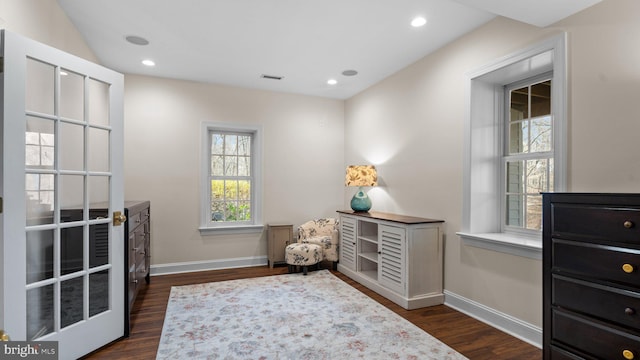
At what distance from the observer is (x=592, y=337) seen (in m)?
1.63

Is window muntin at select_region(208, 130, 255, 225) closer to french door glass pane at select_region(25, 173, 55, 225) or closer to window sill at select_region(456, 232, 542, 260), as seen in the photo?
french door glass pane at select_region(25, 173, 55, 225)

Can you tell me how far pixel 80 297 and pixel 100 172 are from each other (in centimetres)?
89

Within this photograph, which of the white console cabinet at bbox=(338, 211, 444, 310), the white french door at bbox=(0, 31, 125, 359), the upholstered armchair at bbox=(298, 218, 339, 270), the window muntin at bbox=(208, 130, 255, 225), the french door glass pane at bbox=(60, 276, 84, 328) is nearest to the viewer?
the white french door at bbox=(0, 31, 125, 359)

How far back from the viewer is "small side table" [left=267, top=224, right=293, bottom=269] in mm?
4684

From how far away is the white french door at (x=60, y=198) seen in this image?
1842mm

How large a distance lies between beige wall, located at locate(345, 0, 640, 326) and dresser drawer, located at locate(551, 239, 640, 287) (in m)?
0.63

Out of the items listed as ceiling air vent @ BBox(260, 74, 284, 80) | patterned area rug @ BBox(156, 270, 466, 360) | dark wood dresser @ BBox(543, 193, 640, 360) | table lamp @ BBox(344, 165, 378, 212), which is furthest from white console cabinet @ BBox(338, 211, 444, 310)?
ceiling air vent @ BBox(260, 74, 284, 80)

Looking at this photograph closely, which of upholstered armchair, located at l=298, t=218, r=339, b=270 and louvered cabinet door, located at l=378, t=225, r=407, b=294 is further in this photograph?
upholstered armchair, located at l=298, t=218, r=339, b=270

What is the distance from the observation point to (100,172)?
2.42 metres

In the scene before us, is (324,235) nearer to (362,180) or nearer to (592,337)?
(362,180)

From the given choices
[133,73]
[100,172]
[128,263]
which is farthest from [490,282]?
[133,73]

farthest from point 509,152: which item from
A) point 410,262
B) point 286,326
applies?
point 286,326

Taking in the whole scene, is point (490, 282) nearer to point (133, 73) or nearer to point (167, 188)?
point (167, 188)

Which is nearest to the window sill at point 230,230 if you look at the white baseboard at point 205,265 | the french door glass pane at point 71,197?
the white baseboard at point 205,265
